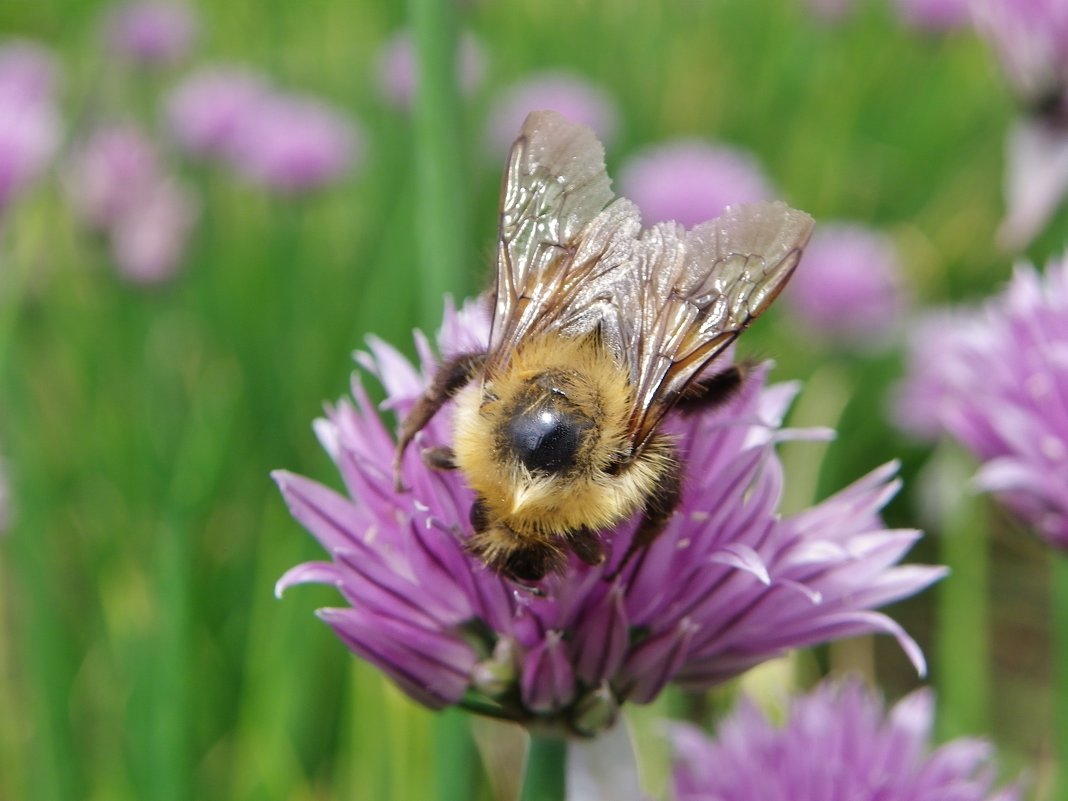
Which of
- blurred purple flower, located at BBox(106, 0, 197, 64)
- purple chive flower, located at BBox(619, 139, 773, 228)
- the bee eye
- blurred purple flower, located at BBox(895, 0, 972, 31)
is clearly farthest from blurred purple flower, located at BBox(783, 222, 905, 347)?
blurred purple flower, located at BBox(106, 0, 197, 64)

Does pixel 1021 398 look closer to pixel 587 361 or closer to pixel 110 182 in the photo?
pixel 587 361

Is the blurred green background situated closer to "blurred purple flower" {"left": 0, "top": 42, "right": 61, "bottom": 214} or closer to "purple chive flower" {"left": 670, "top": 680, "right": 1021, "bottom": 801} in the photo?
"blurred purple flower" {"left": 0, "top": 42, "right": 61, "bottom": 214}

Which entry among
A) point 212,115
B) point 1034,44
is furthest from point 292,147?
point 1034,44

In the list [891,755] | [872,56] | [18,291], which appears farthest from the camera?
[872,56]

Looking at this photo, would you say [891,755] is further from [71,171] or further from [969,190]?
[969,190]

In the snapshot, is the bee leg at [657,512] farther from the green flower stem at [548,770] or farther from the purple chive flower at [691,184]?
the purple chive flower at [691,184]

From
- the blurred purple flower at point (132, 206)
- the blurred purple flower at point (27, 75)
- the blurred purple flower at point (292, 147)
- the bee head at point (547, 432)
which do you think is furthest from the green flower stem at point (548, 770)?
the blurred purple flower at point (292, 147)

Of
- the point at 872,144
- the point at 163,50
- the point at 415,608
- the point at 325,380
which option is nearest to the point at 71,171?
the point at 325,380
